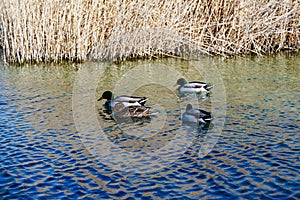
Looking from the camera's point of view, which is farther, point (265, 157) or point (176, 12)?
point (176, 12)

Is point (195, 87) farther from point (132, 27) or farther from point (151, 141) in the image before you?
point (132, 27)

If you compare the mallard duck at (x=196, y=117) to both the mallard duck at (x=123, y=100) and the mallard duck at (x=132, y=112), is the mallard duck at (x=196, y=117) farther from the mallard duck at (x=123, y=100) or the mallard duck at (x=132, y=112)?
the mallard duck at (x=123, y=100)

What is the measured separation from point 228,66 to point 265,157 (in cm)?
907

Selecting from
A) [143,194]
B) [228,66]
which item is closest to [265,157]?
[143,194]

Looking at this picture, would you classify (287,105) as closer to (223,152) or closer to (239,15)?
(223,152)

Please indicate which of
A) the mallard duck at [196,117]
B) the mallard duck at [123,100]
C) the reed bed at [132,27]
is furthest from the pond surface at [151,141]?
the reed bed at [132,27]

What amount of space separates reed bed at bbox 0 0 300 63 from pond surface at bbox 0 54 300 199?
8.29 ft

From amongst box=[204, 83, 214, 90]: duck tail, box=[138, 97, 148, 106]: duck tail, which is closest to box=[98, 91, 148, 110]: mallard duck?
box=[138, 97, 148, 106]: duck tail

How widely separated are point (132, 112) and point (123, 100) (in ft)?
3.62

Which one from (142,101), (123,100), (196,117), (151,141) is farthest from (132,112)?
(151,141)

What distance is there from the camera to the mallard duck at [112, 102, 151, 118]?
10.7 meters

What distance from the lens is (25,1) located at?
16.7m

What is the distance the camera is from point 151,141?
913 cm

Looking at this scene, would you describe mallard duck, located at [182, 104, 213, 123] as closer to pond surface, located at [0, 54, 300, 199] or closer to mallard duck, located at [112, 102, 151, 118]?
pond surface, located at [0, 54, 300, 199]
